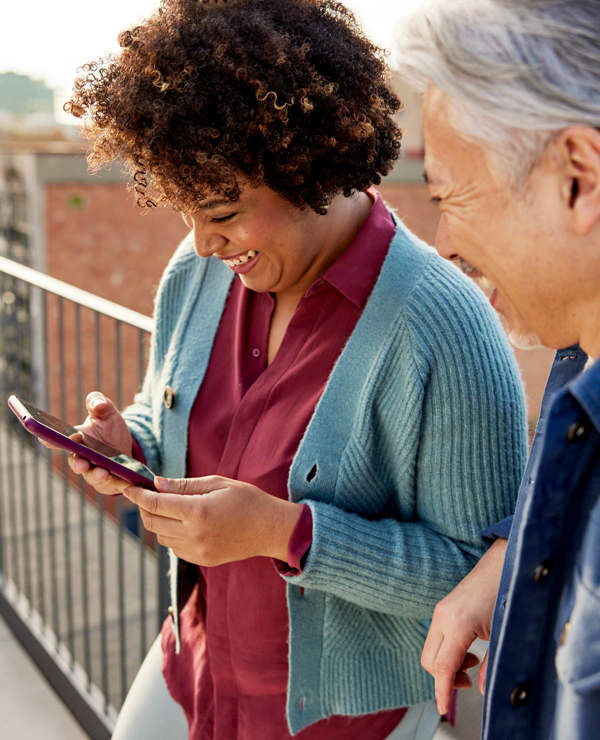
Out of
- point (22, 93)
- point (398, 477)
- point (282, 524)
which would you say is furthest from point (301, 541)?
point (22, 93)

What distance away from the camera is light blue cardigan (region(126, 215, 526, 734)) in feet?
3.97

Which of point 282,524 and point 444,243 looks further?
point 282,524

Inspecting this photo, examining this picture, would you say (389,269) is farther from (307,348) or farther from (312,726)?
(312,726)

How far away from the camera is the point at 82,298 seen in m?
2.24

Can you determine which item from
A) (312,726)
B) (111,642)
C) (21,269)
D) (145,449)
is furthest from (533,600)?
(111,642)

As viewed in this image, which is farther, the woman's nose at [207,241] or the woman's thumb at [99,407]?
the woman's thumb at [99,407]

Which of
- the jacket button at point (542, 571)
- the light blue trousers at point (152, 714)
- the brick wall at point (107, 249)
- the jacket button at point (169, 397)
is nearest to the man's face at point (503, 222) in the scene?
the jacket button at point (542, 571)

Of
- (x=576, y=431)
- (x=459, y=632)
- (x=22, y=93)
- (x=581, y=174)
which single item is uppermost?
(x=22, y=93)

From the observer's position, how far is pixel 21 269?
2674 millimetres

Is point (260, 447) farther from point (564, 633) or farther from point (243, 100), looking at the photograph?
point (564, 633)

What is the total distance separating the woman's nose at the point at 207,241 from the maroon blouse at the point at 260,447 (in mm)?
158

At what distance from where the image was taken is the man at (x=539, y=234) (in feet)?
2.37

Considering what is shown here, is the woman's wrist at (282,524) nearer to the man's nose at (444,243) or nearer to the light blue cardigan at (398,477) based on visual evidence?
the light blue cardigan at (398,477)

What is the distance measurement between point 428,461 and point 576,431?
0.47 meters
